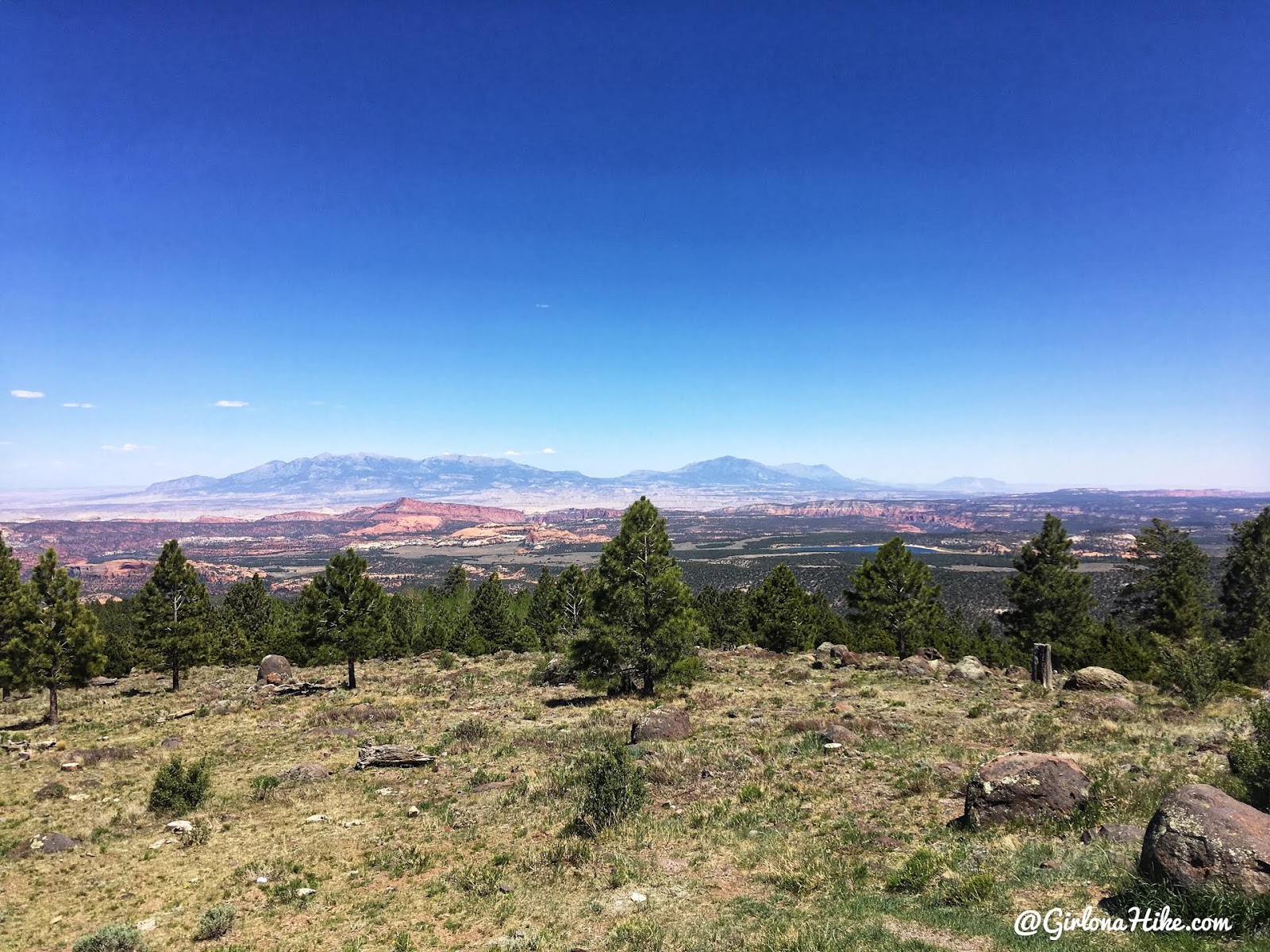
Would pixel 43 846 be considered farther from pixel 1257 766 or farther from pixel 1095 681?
pixel 1095 681

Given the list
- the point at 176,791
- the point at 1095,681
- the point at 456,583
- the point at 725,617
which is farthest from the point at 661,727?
the point at 456,583

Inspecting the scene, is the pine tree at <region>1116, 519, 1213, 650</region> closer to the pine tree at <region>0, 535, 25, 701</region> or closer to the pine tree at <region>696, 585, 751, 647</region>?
the pine tree at <region>696, 585, 751, 647</region>

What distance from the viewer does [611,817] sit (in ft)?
50.1

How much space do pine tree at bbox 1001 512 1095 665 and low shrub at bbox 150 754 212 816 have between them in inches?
2081

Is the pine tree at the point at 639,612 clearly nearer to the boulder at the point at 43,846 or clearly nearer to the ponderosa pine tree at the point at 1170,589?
the boulder at the point at 43,846

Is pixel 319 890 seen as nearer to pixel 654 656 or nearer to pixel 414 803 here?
pixel 414 803

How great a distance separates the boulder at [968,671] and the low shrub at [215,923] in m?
34.7

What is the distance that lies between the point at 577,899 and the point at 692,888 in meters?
2.28

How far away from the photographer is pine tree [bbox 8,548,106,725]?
32.0m

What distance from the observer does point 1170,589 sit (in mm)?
48312


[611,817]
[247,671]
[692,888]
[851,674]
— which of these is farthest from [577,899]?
[247,671]

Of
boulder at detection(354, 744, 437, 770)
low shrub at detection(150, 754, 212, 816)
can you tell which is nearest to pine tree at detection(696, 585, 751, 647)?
boulder at detection(354, 744, 437, 770)

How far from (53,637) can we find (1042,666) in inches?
2126

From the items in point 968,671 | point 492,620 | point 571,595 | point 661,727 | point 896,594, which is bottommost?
point 492,620
